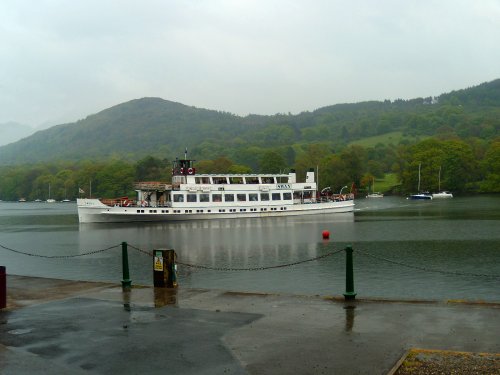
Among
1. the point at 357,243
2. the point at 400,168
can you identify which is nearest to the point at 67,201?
the point at 400,168

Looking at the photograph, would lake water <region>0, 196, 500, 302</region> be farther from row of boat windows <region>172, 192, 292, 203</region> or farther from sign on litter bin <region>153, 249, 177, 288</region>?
sign on litter bin <region>153, 249, 177, 288</region>

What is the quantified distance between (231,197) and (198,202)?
4.84 metres

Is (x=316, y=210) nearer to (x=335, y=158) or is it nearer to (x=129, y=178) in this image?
(x=335, y=158)

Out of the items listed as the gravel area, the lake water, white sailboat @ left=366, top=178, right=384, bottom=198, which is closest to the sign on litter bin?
the lake water

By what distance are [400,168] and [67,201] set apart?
112583mm

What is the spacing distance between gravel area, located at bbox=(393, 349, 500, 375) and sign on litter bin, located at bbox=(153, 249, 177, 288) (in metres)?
7.93

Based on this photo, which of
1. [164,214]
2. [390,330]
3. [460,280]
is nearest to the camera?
[390,330]

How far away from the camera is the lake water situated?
2317cm

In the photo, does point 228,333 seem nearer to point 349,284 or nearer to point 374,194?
point 349,284

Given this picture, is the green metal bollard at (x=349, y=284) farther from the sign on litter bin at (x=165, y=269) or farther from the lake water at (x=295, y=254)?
the sign on litter bin at (x=165, y=269)

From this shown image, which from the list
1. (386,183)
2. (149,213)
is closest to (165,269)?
(149,213)

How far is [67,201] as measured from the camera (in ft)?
620

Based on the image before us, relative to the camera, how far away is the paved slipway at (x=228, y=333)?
8438mm

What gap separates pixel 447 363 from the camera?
785 centimetres
